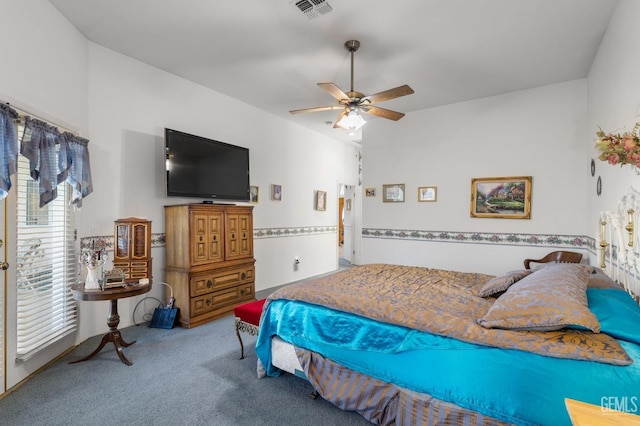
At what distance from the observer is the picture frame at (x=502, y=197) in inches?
163

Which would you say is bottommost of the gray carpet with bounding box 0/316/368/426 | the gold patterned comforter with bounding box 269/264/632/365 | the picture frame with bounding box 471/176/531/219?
the gray carpet with bounding box 0/316/368/426

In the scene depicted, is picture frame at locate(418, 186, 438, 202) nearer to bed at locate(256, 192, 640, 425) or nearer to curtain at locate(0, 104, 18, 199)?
bed at locate(256, 192, 640, 425)

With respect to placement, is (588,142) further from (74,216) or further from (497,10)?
(74,216)

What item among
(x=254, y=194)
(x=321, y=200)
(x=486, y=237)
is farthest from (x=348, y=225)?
(x=486, y=237)

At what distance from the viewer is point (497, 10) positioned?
8.40 feet

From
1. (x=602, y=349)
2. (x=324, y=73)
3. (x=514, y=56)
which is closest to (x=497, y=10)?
(x=514, y=56)

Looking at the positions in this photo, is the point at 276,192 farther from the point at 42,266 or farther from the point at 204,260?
the point at 42,266

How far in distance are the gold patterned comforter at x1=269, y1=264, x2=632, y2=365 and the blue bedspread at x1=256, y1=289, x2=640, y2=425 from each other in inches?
1.5

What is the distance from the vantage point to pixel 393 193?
519 centimetres

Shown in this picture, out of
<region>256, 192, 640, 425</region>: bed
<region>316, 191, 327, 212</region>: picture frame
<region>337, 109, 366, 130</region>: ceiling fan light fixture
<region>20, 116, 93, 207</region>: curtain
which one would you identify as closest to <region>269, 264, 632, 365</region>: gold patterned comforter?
<region>256, 192, 640, 425</region>: bed

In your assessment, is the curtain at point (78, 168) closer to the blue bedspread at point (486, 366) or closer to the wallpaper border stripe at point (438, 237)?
the wallpaper border stripe at point (438, 237)

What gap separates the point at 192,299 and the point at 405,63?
3599 millimetres

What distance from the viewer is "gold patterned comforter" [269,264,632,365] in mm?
1371

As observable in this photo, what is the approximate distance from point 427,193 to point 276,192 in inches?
98.3
